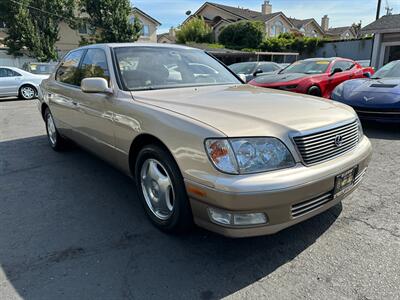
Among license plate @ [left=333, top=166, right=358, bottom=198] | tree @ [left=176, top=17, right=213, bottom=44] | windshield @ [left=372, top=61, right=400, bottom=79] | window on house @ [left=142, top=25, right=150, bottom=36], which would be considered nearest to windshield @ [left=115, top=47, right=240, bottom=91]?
license plate @ [left=333, top=166, right=358, bottom=198]

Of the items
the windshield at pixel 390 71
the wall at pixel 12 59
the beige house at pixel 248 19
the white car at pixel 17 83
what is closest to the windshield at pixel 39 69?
the white car at pixel 17 83

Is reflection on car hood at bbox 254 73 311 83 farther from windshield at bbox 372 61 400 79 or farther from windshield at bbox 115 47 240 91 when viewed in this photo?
windshield at bbox 115 47 240 91

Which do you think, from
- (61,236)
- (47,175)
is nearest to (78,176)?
(47,175)

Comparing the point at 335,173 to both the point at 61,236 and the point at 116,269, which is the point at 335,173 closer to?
the point at 116,269

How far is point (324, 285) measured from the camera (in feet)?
6.95

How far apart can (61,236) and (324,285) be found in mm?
2153

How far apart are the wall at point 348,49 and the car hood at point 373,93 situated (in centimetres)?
2581

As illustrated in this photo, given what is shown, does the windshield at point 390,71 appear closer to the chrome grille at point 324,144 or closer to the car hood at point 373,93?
the car hood at point 373,93

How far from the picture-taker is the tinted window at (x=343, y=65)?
887 cm

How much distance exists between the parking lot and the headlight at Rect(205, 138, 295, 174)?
0.79 metres

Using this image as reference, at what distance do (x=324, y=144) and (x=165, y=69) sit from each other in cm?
187

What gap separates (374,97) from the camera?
5715mm

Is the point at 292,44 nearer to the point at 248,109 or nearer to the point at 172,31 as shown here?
the point at 172,31

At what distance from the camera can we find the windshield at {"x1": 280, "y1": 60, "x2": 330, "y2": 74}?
8515 millimetres
